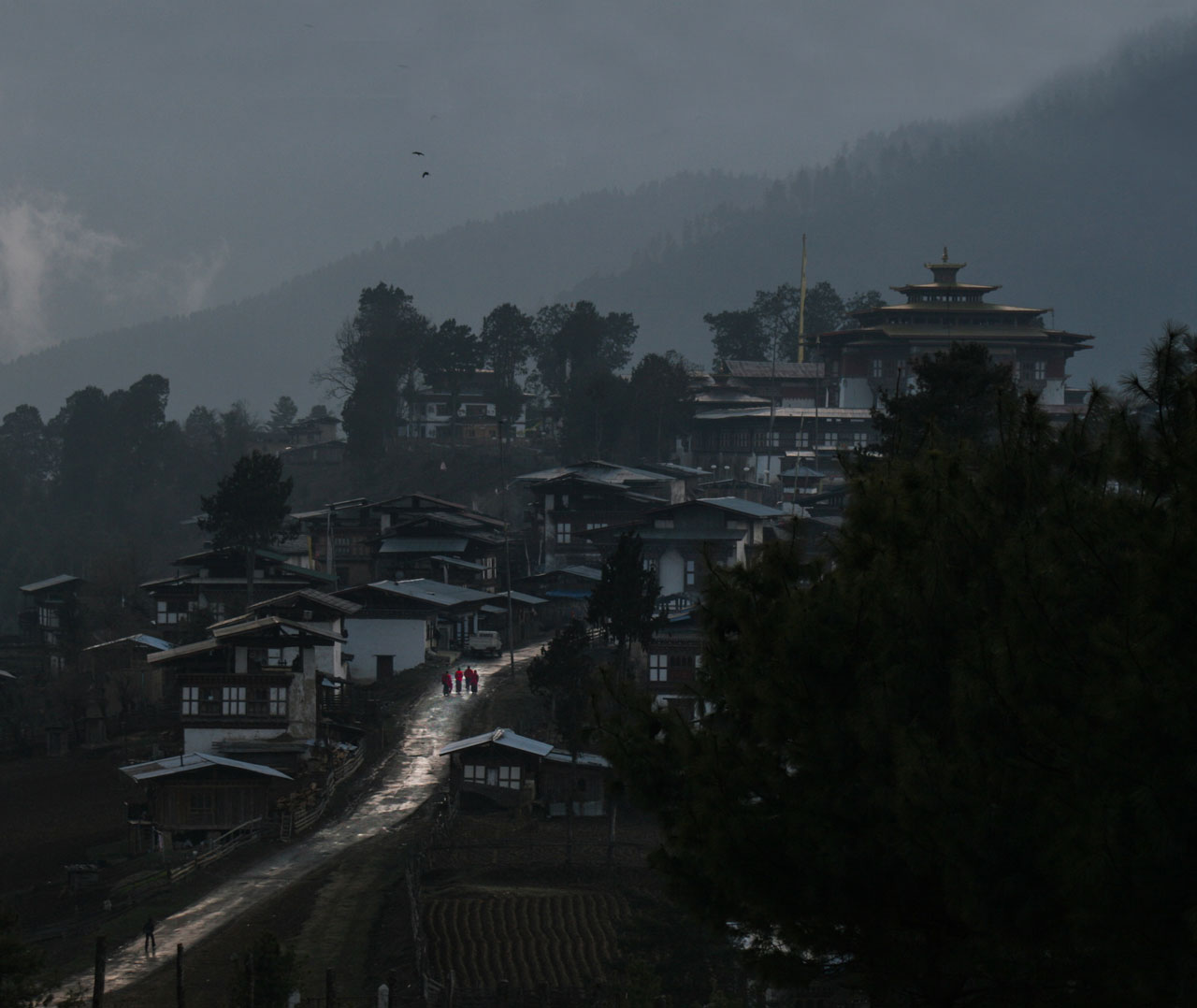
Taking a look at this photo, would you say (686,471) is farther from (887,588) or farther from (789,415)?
(887,588)

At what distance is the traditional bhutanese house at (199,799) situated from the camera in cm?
4006

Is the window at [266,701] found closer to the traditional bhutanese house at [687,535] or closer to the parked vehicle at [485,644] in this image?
the parked vehicle at [485,644]

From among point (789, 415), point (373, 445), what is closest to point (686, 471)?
point (789, 415)

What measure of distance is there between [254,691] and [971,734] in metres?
37.6

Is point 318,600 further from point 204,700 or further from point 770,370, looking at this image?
point 770,370

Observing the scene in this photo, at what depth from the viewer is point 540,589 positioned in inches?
2751

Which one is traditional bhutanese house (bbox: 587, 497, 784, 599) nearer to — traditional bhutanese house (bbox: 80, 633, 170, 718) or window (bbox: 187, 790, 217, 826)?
traditional bhutanese house (bbox: 80, 633, 170, 718)

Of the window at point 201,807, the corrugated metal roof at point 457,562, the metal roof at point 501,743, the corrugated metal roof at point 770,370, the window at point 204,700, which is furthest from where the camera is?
the corrugated metal roof at point 770,370

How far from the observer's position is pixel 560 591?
6875 centimetres

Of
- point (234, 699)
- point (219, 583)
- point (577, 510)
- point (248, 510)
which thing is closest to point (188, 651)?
point (234, 699)

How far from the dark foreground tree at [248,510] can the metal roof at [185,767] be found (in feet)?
72.8

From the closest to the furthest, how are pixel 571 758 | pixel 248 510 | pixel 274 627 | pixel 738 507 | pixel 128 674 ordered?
pixel 571 758, pixel 274 627, pixel 128 674, pixel 248 510, pixel 738 507

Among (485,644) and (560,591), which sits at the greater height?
(560,591)

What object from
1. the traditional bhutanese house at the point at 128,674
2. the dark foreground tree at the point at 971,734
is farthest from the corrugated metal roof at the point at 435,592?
the dark foreground tree at the point at 971,734
